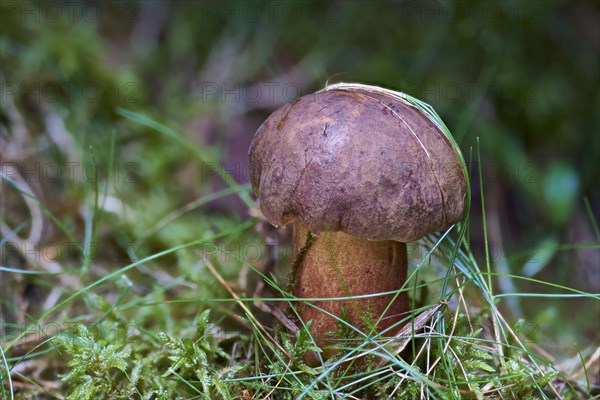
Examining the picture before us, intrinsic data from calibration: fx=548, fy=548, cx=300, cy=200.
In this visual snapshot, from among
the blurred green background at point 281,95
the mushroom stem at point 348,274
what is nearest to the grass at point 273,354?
the mushroom stem at point 348,274

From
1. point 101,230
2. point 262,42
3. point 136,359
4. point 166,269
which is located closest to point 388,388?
point 136,359

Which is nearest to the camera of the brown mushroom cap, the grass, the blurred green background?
the brown mushroom cap

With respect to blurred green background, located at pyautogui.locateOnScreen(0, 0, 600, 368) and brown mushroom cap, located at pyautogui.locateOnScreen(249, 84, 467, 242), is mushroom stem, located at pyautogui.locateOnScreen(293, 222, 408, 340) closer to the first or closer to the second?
brown mushroom cap, located at pyautogui.locateOnScreen(249, 84, 467, 242)

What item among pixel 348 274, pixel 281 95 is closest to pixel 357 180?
pixel 348 274

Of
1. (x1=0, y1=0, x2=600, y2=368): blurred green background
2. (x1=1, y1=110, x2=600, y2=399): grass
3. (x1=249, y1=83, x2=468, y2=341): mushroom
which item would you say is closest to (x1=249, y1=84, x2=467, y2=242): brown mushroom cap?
(x1=249, y1=83, x2=468, y2=341): mushroom

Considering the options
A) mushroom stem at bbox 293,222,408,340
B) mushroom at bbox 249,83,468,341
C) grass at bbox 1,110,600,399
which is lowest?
grass at bbox 1,110,600,399

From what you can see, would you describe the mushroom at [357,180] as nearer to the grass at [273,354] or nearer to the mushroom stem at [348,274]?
the mushroom stem at [348,274]
